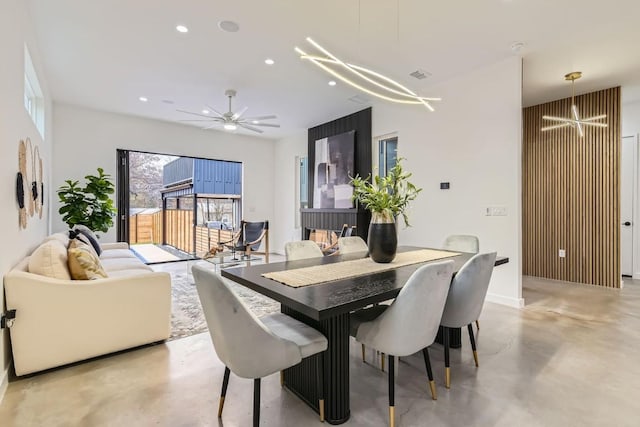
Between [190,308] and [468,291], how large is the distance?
294 cm

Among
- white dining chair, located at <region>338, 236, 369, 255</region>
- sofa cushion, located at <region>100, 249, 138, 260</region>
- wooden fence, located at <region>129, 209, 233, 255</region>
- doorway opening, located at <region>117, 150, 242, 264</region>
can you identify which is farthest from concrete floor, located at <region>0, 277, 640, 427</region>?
wooden fence, located at <region>129, 209, 233, 255</region>

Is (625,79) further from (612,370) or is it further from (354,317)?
(354,317)

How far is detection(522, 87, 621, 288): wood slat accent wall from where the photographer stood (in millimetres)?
4418

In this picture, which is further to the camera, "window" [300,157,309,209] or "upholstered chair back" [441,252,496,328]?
"window" [300,157,309,209]

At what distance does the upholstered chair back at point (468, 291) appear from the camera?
2.00 metres

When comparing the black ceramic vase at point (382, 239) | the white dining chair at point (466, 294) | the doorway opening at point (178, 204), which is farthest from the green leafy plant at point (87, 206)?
the white dining chair at point (466, 294)

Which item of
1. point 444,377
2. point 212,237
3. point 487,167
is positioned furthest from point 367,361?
point 212,237

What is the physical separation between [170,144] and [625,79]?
7.57 m

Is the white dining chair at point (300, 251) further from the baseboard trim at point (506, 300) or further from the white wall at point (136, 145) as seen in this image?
the white wall at point (136, 145)

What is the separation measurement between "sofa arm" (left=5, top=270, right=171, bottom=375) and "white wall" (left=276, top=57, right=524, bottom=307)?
358 centimetres

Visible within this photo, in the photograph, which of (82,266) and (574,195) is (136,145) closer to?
(82,266)

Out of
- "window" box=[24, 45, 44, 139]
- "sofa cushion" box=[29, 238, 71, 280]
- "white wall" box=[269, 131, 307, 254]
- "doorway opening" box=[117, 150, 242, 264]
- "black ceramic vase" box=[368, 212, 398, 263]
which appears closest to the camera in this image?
"sofa cushion" box=[29, 238, 71, 280]

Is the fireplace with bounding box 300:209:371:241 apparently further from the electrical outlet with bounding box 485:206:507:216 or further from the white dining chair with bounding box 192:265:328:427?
the white dining chair with bounding box 192:265:328:427

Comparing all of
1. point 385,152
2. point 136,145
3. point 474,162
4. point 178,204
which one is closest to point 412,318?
point 474,162
